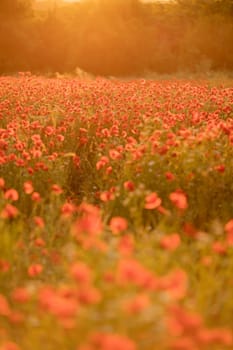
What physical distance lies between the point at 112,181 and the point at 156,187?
0.65 m

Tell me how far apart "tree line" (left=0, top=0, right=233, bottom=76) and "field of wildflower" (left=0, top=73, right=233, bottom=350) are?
46.6 feet

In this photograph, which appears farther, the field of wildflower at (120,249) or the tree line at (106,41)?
the tree line at (106,41)

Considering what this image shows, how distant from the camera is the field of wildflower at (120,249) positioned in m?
2.06

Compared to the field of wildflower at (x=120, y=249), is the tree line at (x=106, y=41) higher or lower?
higher

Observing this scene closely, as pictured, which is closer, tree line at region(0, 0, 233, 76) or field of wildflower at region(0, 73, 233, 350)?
field of wildflower at region(0, 73, 233, 350)

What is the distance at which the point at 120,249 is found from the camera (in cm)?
236

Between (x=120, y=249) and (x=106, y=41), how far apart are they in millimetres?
20746

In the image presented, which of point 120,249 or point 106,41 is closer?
point 120,249

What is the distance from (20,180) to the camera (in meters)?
5.51

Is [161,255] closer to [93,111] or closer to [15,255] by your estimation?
[15,255]

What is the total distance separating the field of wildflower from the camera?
2064 millimetres

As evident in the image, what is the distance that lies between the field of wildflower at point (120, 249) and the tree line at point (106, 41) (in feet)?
46.6

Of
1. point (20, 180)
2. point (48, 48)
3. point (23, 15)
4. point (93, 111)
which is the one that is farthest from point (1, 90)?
point (23, 15)

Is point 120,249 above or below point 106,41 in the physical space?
below
